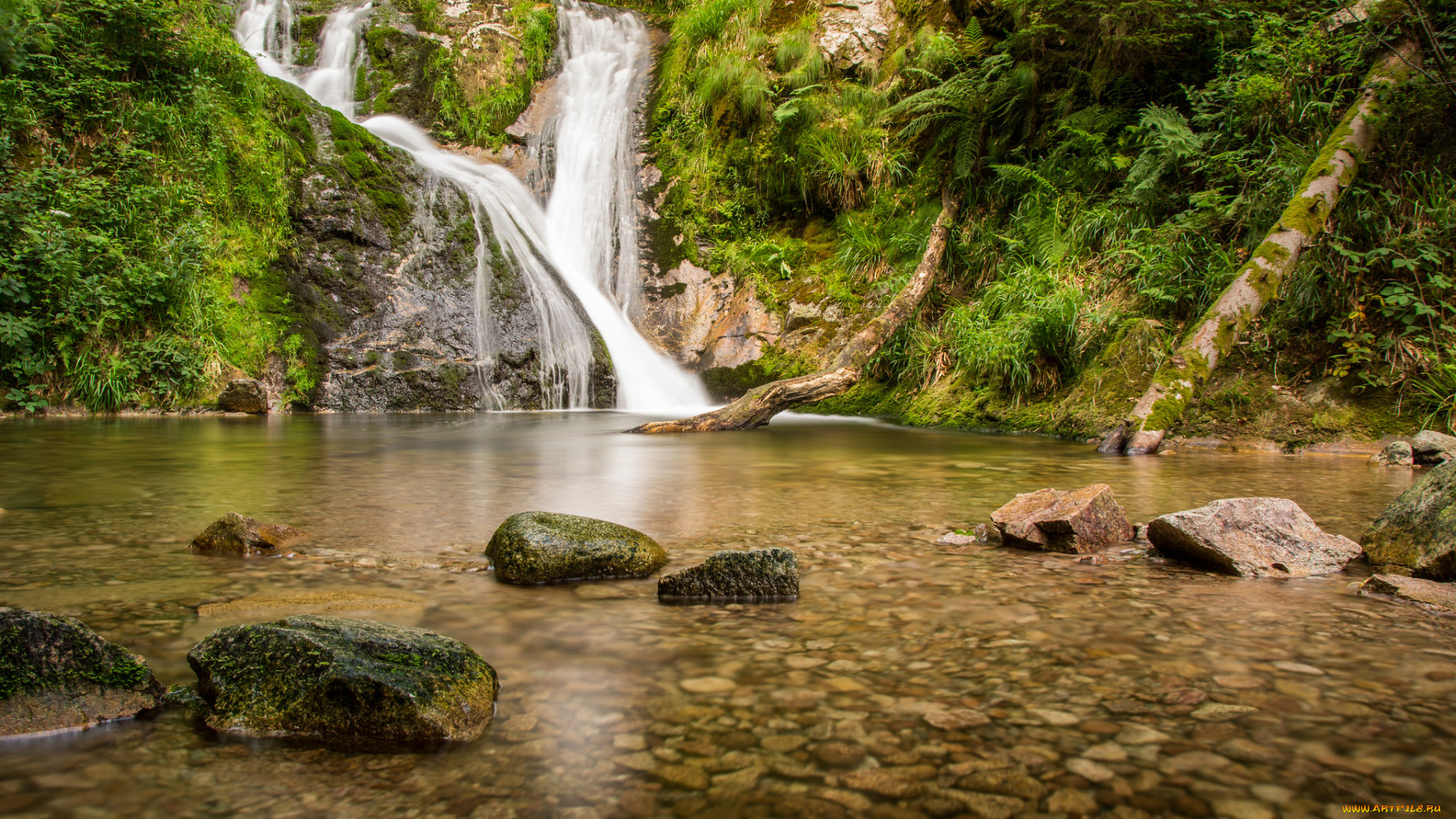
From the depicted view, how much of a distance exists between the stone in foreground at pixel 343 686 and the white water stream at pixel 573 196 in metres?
9.32

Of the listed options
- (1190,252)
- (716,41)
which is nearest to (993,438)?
(1190,252)

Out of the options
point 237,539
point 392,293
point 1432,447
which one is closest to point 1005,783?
point 237,539

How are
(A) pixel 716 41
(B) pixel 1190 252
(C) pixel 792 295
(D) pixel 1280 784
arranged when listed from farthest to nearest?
(A) pixel 716 41 → (C) pixel 792 295 → (B) pixel 1190 252 → (D) pixel 1280 784

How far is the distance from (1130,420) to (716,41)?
1076 centimetres

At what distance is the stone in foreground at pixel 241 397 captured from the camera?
10.2 metres

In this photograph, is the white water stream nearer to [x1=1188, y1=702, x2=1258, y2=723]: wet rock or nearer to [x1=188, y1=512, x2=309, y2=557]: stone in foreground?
[x1=188, y1=512, x2=309, y2=557]: stone in foreground

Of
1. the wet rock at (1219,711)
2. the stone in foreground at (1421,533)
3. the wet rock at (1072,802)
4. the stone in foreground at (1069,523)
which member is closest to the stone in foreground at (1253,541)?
the stone in foreground at (1421,533)

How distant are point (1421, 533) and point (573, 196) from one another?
13563 millimetres

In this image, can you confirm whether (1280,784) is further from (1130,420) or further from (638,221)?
(638,221)

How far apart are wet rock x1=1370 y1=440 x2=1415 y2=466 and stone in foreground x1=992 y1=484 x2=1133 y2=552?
347cm

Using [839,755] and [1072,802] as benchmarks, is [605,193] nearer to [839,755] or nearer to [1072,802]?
[839,755]

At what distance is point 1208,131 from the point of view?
24.7 ft

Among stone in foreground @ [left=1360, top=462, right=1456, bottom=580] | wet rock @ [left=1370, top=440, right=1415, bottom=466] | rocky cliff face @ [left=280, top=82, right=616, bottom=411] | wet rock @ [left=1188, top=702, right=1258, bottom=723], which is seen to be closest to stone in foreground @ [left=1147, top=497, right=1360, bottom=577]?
stone in foreground @ [left=1360, top=462, right=1456, bottom=580]

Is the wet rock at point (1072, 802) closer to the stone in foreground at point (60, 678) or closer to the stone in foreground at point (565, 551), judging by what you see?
the stone in foreground at point (565, 551)
